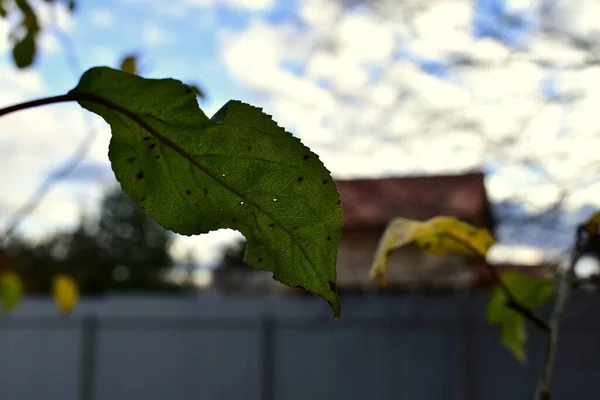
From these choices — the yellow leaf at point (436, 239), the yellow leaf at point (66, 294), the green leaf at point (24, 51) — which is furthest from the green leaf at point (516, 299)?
the yellow leaf at point (66, 294)

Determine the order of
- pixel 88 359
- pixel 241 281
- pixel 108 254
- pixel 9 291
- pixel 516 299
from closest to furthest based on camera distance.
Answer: pixel 516 299
pixel 9 291
pixel 88 359
pixel 241 281
pixel 108 254

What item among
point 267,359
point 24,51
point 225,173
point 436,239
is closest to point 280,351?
point 267,359

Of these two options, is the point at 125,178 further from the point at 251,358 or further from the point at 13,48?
the point at 251,358

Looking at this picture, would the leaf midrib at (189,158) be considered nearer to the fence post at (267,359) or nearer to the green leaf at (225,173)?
the green leaf at (225,173)

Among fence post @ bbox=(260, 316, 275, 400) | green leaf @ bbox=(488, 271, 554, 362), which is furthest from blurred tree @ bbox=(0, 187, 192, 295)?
green leaf @ bbox=(488, 271, 554, 362)

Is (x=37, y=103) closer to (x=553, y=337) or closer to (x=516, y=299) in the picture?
(x=553, y=337)

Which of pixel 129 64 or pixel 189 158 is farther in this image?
pixel 129 64

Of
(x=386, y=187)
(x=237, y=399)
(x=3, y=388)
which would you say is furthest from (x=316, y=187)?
(x=3, y=388)
